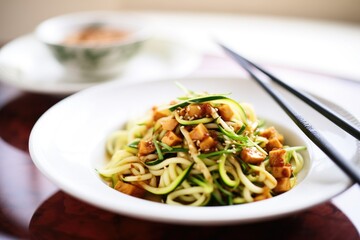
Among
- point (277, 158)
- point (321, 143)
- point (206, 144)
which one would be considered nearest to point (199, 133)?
point (206, 144)

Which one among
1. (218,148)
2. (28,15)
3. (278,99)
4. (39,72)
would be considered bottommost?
(28,15)

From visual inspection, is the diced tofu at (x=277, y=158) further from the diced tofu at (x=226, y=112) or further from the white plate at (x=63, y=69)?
the white plate at (x=63, y=69)

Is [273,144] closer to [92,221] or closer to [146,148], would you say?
[146,148]

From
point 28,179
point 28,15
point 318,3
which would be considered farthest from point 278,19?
point 28,179

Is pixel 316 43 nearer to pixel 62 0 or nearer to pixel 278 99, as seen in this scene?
pixel 278 99

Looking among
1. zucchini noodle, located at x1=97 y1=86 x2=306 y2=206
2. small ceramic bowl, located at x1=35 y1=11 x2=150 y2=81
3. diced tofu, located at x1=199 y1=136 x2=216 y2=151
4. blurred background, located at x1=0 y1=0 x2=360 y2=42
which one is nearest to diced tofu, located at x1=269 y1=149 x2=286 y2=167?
zucchini noodle, located at x1=97 y1=86 x2=306 y2=206

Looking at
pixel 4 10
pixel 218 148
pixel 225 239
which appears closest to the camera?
pixel 225 239

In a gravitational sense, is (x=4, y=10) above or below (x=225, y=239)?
below

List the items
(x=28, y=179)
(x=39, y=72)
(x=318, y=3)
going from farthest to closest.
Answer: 1. (x=318, y=3)
2. (x=39, y=72)
3. (x=28, y=179)
